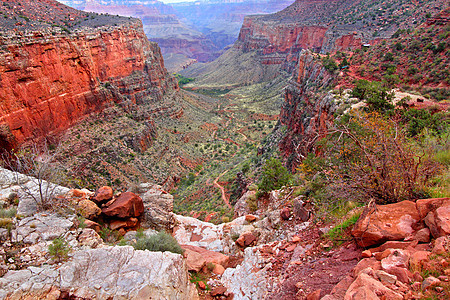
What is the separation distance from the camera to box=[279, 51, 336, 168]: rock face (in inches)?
834

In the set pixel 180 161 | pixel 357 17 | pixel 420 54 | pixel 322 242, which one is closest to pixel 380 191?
pixel 322 242

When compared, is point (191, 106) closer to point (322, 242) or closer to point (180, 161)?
point (180, 161)

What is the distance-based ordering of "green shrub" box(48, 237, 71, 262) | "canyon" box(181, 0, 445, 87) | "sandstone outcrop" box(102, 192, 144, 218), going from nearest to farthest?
"green shrub" box(48, 237, 71, 262)
"sandstone outcrop" box(102, 192, 144, 218)
"canyon" box(181, 0, 445, 87)

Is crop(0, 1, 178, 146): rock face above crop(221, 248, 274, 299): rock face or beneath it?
above

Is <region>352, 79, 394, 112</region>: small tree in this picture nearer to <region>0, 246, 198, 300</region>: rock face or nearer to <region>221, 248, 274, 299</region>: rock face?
<region>221, 248, 274, 299</region>: rock face

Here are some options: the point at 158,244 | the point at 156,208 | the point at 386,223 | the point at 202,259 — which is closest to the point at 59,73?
the point at 156,208

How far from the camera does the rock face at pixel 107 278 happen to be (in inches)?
255

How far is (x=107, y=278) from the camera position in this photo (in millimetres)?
7156

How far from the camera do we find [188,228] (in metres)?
16.5

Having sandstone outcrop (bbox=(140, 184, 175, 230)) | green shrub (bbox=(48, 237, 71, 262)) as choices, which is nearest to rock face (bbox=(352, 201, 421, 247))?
green shrub (bbox=(48, 237, 71, 262))

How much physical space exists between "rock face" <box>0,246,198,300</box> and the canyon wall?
22.0m

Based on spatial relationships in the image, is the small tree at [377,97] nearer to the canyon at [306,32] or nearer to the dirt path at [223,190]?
the dirt path at [223,190]

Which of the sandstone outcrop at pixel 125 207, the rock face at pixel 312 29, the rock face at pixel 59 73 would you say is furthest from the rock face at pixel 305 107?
the rock face at pixel 59 73

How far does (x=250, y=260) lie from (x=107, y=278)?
5637mm
